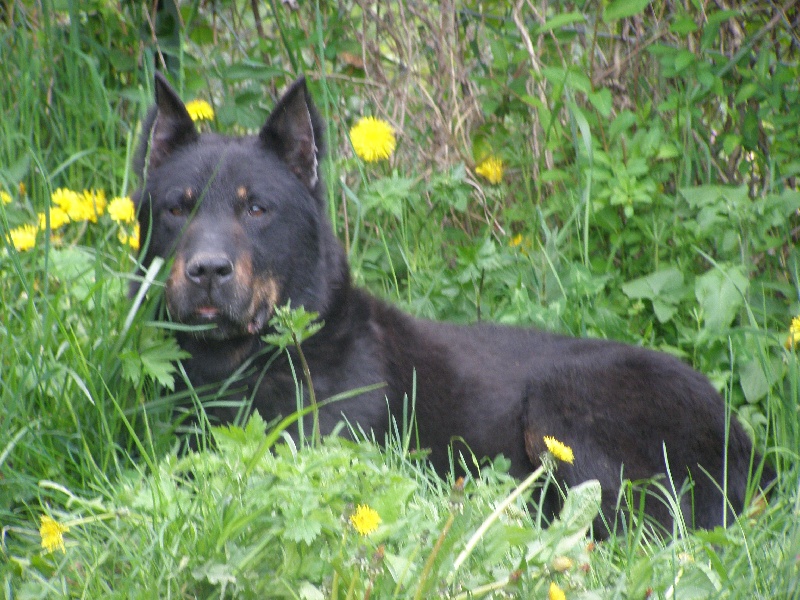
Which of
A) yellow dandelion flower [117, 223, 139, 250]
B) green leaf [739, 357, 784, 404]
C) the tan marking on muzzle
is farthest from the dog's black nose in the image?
green leaf [739, 357, 784, 404]

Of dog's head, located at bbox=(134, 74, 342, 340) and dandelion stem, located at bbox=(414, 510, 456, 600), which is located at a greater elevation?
dog's head, located at bbox=(134, 74, 342, 340)

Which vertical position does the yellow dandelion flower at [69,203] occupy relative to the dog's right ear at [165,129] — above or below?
below

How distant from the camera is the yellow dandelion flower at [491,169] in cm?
525

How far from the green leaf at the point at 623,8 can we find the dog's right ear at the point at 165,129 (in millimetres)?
1860

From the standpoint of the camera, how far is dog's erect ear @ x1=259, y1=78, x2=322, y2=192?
12.7 ft

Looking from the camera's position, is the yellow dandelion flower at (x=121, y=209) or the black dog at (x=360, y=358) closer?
the black dog at (x=360, y=358)

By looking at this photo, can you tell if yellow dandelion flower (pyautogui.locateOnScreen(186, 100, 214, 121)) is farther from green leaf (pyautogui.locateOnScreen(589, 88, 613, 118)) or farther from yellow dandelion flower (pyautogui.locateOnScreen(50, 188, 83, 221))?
green leaf (pyautogui.locateOnScreen(589, 88, 613, 118))

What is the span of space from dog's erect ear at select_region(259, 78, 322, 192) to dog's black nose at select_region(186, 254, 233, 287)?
0.66 m

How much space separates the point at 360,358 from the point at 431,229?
1380mm

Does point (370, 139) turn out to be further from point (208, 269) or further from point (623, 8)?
point (208, 269)

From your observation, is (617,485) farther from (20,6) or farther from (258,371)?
(20,6)

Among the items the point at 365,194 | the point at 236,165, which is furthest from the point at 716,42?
the point at 236,165

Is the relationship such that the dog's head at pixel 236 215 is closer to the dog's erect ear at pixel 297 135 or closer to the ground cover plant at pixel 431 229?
the dog's erect ear at pixel 297 135

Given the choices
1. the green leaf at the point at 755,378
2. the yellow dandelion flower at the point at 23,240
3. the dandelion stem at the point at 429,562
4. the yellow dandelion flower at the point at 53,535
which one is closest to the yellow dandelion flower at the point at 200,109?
the yellow dandelion flower at the point at 23,240
